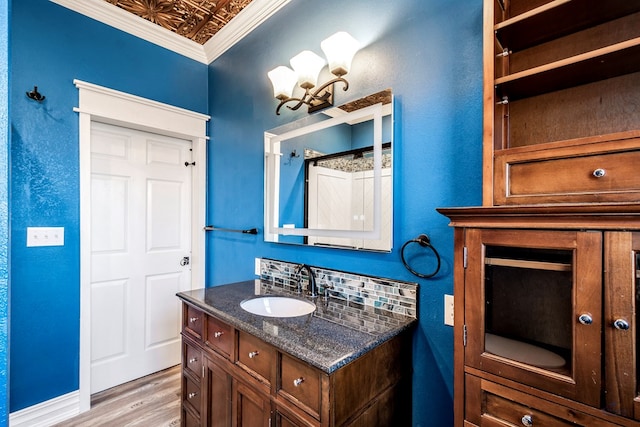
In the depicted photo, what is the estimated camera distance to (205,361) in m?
1.52

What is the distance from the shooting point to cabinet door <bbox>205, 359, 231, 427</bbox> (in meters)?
1.37

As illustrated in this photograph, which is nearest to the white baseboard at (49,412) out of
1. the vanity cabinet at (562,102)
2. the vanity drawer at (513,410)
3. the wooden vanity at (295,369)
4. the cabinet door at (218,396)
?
the wooden vanity at (295,369)

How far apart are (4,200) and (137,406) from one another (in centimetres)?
216

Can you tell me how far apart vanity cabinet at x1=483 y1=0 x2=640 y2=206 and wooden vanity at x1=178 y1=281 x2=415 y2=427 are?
675 mm

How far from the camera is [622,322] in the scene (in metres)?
0.66

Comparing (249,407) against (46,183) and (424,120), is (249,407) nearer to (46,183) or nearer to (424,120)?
(424,120)

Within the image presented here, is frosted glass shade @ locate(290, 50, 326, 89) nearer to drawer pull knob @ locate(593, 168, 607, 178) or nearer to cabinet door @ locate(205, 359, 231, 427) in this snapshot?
drawer pull knob @ locate(593, 168, 607, 178)

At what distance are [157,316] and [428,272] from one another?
2284 millimetres

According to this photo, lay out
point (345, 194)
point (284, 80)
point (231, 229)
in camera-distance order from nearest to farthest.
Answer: point (345, 194) < point (284, 80) < point (231, 229)

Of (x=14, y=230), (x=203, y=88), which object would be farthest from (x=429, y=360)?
(x=203, y=88)

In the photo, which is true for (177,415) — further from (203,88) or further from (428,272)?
(203,88)

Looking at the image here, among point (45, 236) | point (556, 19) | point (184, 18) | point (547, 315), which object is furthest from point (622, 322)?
point (184, 18)

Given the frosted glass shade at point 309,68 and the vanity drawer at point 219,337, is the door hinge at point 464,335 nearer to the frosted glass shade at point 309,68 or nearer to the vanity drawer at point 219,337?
the vanity drawer at point 219,337

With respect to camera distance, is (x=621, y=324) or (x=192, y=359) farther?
(x=192, y=359)
